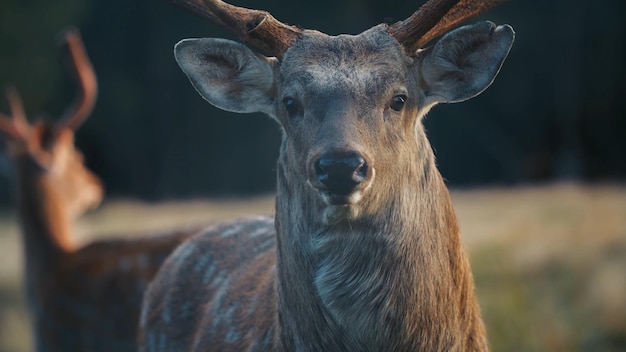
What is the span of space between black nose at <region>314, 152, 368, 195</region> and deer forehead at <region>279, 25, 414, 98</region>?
347 mm

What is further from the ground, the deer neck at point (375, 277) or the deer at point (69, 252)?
the deer neck at point (375, 277)

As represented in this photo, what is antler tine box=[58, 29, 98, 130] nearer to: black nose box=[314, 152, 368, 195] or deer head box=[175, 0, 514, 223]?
deer head box=[175, 0, 514, 223]

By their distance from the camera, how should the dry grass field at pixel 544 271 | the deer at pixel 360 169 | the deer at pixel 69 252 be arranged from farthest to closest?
1. the dry grass field at pixel 544 271
2. the deer at pixel 69 252
3. the deer at pixel 360 169

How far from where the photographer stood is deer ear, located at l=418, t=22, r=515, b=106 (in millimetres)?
3822

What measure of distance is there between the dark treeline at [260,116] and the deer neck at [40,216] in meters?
6.40

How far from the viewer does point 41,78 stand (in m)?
18.8

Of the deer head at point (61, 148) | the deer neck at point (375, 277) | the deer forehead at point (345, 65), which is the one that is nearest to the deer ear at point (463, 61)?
the deer forehead at point (345, 65)

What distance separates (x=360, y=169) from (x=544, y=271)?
6.31 meters

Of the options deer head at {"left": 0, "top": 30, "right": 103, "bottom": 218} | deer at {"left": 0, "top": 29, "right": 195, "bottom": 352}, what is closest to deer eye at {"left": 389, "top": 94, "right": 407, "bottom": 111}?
deer at {"left": 0, "top": 29, "right": 195, "bottom": 352}

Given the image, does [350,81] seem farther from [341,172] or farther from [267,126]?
[267,126]

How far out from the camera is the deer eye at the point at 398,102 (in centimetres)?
369

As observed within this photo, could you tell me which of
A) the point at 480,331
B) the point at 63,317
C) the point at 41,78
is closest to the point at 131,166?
the point at 41,78

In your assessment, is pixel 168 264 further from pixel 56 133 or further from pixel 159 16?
pixel 159 16

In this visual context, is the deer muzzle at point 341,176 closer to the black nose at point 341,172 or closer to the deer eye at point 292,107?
the black nose at point 341,172
